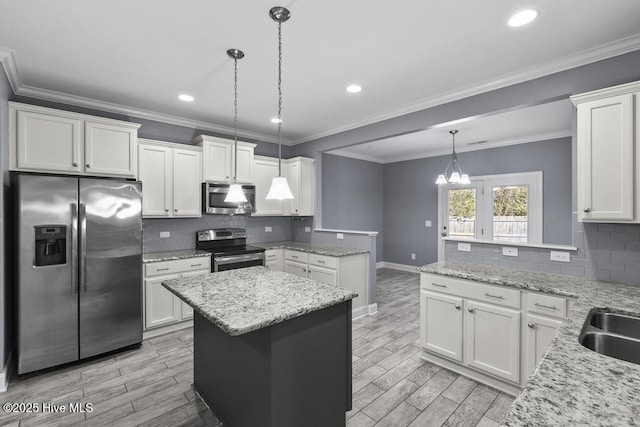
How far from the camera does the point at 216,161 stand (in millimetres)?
4176

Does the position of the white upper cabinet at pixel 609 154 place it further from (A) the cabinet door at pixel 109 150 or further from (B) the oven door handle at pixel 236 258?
(A) the cabinet door at pixel 109 150

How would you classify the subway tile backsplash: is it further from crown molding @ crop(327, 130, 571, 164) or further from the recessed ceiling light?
crown molding @ crop(327, 130, 571, 164)

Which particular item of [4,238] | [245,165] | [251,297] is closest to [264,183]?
[245,165]

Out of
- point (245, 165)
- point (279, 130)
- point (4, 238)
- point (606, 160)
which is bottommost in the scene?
point (4, 238)

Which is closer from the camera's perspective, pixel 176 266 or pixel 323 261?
pixel 176 266

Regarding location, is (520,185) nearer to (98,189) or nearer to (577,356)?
(577,356)

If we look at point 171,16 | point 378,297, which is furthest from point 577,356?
point 378,297

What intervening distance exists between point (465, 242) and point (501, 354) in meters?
1.09

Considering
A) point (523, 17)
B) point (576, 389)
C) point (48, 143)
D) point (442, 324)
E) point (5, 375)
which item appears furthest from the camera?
point (48, 143)

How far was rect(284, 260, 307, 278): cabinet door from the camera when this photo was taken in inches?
170

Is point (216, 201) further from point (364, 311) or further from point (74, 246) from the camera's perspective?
point (364, 311)

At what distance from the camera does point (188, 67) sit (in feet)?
8.82

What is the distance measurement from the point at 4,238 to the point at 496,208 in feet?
22.4

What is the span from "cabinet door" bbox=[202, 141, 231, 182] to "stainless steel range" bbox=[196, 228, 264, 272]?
823 millimetres
